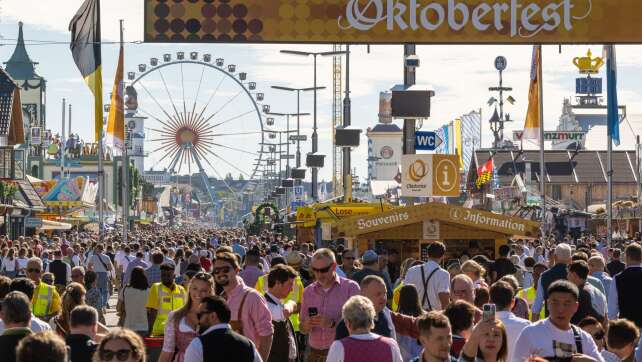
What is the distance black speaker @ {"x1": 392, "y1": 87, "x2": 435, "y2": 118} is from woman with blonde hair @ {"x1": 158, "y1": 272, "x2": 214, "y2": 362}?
18.6m

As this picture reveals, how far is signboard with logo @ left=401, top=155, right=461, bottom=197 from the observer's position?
2827cm

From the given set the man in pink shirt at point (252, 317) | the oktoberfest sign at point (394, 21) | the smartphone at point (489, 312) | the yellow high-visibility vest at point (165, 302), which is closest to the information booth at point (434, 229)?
the oktoberfest sign at point (394, 21)

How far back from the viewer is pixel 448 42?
20.8 m

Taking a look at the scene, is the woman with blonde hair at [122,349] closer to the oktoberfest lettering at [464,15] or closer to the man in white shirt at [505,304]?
the man in white shirt at [505,304]

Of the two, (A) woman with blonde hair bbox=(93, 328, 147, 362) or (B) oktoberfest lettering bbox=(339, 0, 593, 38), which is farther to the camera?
(B) oktoberfest lettering bbox=(339, 0, 593, 38)

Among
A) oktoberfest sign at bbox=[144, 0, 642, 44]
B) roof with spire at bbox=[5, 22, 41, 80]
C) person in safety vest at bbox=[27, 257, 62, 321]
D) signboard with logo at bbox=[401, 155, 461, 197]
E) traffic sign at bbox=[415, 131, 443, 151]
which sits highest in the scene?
roof with spire at bbox=[5, 22, 41, 80]

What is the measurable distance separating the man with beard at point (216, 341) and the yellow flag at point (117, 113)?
28689 mm

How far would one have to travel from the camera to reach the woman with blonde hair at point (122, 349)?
665 cm

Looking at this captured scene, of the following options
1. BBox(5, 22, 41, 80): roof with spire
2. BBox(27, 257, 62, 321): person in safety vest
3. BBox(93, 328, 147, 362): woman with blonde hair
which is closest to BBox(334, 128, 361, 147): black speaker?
BBox(27, 257, 62, 321): person in safety vest

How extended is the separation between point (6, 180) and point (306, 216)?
21.7 metres

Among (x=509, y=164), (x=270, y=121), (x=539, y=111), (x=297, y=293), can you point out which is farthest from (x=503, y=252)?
(x=270, y=121)

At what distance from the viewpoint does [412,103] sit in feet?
93.1

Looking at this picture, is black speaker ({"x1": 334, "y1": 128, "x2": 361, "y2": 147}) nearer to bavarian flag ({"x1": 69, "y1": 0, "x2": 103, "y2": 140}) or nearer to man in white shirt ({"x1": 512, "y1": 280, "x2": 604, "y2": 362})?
bavarian flag ({"x1": 69, "y1": 0, "x2": 103, "y2": 140})

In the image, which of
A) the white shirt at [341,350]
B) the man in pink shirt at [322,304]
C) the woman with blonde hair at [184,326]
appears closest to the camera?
the white shirt at [341,350]
